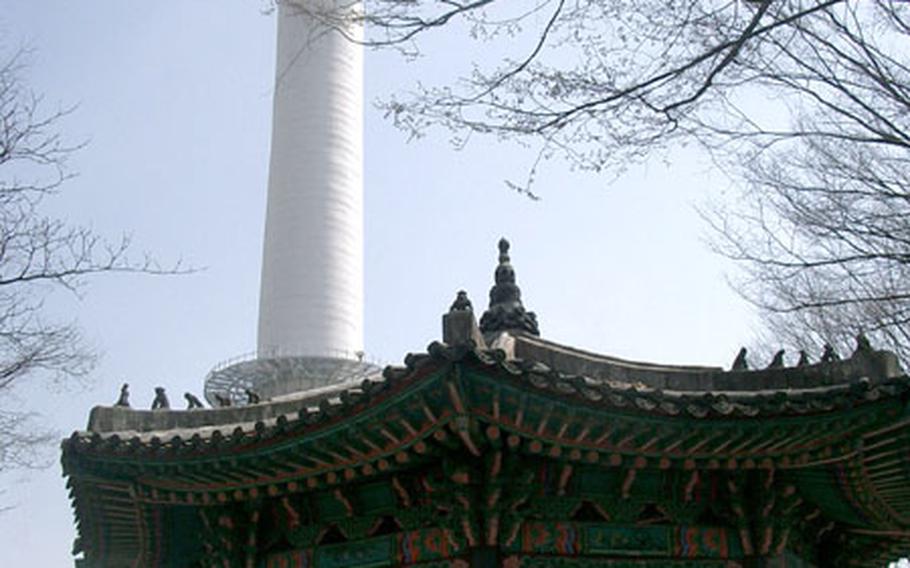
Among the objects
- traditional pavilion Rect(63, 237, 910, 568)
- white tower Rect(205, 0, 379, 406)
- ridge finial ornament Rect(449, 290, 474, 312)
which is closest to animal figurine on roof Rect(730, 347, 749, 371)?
traditional pavilion Rect(63, 237, 910, 568)

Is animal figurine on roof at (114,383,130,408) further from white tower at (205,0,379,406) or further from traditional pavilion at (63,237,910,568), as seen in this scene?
white tower at (205,0,379,406)

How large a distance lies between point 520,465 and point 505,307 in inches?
89.9

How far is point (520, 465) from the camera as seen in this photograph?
859 centimetres

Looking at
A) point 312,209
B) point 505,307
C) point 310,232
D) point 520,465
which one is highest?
point 312,209

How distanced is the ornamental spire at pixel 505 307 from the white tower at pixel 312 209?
25.7 m

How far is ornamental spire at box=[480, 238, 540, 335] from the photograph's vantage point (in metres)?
10.4

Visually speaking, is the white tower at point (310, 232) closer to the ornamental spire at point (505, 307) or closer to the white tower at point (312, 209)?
the white tower at point (312, 209)

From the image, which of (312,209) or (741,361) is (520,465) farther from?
(312,209)

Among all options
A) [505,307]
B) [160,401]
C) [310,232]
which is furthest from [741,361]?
[310,232]

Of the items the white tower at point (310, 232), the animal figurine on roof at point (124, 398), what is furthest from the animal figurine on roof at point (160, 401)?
the white tower at point (310, 232)

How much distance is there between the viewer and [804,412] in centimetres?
811


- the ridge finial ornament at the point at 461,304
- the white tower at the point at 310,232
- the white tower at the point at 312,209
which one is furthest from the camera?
the white tower at the point at 312,209

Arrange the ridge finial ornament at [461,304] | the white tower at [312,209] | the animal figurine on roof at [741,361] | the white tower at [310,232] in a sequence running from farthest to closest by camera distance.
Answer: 1. the white tower at [312,209]
2. the white tower at [310,232]
3. the animal figurine on roof at [741,361]
4. the ridge finial ornament at [461,304]

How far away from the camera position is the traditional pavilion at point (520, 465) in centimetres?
795
